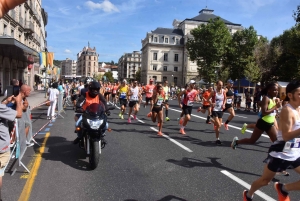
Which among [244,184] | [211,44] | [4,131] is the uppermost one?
[211,44]

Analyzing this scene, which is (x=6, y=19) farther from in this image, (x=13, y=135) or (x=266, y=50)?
(x=266, y=50)

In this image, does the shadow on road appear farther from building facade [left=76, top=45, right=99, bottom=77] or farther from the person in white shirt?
building facade [left=76, top=45, right=99, bottom=77]

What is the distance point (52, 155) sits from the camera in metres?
6.36

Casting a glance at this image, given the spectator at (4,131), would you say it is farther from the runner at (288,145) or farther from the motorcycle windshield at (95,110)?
the runner at (288,145)

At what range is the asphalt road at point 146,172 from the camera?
4248mm

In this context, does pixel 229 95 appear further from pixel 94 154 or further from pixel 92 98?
pixel 94 154

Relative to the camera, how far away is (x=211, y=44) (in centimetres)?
6038

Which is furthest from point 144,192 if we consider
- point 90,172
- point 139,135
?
point 139,135

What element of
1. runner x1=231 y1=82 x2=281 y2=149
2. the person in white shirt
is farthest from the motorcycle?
the person in white shirt

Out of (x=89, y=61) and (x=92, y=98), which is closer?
(x=92, y=98)

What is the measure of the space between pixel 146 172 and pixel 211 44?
58.3 meters

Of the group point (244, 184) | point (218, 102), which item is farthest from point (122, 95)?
point (244, 184)

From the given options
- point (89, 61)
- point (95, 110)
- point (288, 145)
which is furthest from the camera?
point (89, 61)

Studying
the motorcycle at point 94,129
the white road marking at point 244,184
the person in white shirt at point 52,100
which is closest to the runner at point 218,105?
the white road marking at point 244,184
